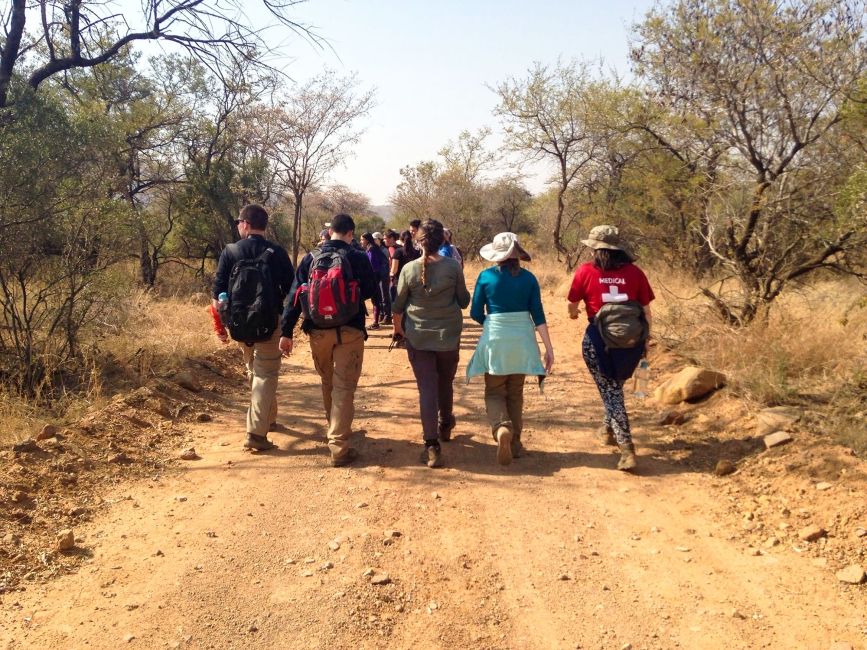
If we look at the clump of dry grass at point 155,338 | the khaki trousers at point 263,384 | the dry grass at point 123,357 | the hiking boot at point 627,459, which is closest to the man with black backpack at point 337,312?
the khaki trousers at point 263,384

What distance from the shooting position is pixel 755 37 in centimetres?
685

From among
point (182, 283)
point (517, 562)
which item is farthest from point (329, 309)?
point (182, 283)

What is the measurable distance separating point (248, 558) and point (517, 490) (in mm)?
1857

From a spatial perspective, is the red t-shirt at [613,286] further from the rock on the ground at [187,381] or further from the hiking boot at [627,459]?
the rock on the ground at [187,381]

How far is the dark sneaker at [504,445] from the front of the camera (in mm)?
4777

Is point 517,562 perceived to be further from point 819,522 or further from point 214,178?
point 214,178

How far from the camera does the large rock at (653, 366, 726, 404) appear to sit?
20.3 ft

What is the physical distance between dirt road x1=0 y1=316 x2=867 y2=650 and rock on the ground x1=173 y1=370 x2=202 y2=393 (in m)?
1.95

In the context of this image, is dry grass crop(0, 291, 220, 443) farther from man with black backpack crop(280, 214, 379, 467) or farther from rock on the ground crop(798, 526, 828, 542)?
rock on the ground crop(798, 526, 828, 542)

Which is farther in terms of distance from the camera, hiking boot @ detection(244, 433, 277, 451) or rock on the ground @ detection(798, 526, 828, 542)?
hiking boot @ detection(244, 433, 277, 451)

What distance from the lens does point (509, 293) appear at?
4.84 metres

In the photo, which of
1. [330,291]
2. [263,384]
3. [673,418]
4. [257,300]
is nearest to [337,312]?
[330,291]

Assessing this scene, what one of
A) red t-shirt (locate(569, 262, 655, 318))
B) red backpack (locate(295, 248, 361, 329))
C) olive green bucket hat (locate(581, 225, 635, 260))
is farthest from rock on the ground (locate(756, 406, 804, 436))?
red backpack (locate(295, 248, 361, 329))

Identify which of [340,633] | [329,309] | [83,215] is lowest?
[340,633]
